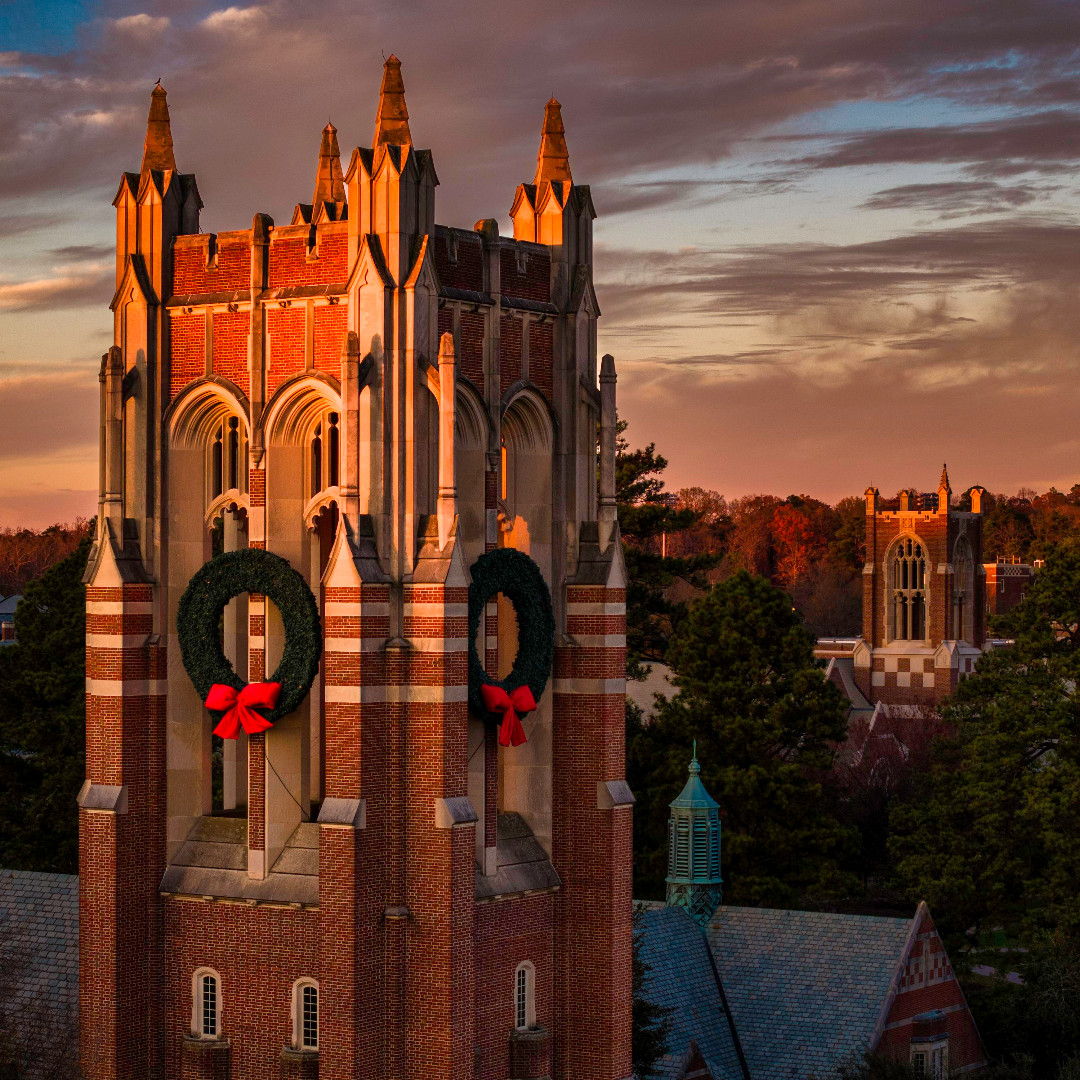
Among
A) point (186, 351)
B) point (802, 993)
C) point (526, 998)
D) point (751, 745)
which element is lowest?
point (802, 993)

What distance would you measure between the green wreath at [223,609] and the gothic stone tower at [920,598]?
303 ft

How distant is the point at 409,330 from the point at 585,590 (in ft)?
17.8

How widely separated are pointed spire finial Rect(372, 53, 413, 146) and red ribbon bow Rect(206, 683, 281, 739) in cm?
819

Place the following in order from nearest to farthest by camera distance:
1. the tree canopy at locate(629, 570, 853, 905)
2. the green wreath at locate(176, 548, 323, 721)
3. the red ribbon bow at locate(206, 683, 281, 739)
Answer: the red ribbon bow at locate(206, 683, 281, 739) → the green wreath at locate(176, 548, 323, 721) → the tree canopy at locate(629, 570, 853, 905)

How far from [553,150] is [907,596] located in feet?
302

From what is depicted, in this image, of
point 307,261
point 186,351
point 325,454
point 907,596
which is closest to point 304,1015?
point 325,454

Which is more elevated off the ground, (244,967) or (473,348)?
(473,348)

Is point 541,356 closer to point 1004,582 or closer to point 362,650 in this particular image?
point 362,650

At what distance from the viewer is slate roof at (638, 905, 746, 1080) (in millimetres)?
41062

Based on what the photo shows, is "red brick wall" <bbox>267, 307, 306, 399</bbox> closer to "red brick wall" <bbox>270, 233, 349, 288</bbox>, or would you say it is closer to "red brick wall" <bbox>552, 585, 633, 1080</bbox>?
"red brick wall" <bbox>270, 233, 349, 288</bbox>

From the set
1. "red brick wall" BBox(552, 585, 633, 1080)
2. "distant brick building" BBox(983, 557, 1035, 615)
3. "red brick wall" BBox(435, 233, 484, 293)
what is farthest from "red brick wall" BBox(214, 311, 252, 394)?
"distant brick building" BBox(983, 557, 1035, 615)

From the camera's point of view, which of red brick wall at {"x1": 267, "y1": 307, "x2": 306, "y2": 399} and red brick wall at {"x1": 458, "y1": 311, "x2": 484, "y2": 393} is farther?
red brick wall at {"x1": 458, "y1": 311, "x2": 484, "y2": 393}

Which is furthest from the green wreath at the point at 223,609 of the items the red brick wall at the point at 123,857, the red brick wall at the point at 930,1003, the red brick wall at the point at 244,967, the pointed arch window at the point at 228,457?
the red brick wall at the point at 930,1003

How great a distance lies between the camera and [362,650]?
1113 inches
